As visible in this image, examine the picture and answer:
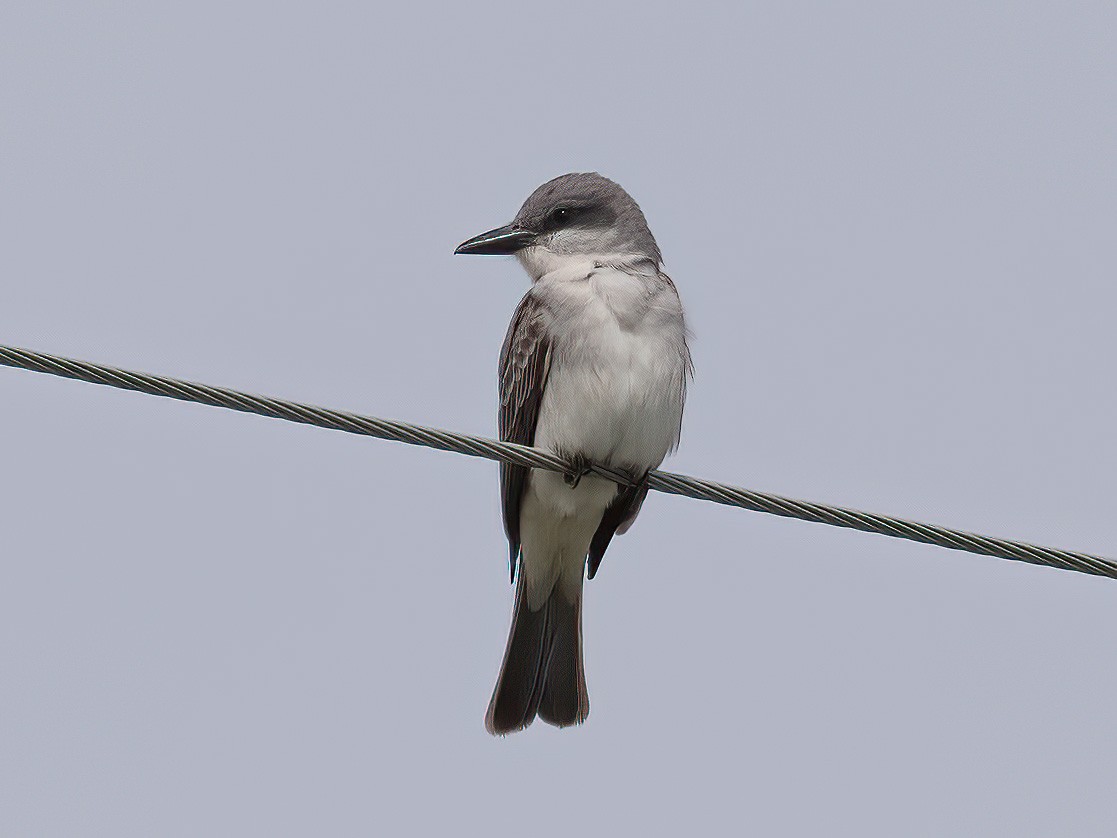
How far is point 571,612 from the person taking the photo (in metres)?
8.25

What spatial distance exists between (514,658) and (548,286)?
6.60 feet

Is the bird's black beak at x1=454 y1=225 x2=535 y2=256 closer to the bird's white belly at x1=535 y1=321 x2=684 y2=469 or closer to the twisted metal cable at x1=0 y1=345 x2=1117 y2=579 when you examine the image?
the bird's white belly at x1=535 y1=321 x2=684 y2=469

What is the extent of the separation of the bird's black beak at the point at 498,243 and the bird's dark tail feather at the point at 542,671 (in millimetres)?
1686

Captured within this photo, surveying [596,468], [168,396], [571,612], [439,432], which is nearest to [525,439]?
[596,468]

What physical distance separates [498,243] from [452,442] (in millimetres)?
2839

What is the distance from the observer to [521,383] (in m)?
7.41

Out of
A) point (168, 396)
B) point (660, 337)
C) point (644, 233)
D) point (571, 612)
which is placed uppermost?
point (644, 233)

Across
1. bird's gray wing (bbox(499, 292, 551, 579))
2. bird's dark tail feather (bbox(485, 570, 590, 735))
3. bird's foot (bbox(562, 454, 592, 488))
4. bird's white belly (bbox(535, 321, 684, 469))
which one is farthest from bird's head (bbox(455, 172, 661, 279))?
bird's dark tail feather (bbox(485, 570, 590, 735))

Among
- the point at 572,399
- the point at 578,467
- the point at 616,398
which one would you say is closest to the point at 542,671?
the point at 578,467

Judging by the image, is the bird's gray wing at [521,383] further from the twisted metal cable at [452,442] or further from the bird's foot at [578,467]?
the twisted metal cable at [452,442]

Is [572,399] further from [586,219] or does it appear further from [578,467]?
[586,219]

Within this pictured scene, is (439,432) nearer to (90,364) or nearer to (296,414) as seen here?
(296,414)

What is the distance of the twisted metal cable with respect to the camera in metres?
4.90

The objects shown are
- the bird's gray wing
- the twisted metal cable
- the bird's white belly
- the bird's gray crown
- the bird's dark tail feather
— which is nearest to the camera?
the twisted metal cable
